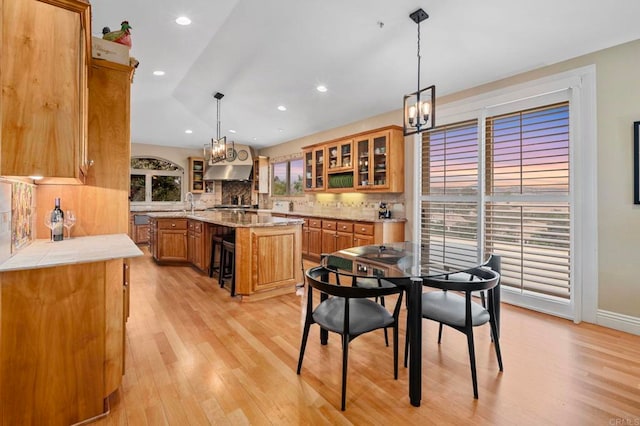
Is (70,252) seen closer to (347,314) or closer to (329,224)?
(347,314)

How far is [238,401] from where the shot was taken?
1836 millimetres

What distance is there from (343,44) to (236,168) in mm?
5212

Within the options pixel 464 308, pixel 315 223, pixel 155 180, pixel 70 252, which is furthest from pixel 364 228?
pixel 155 180

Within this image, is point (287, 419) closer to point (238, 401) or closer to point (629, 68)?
point (238, 401)

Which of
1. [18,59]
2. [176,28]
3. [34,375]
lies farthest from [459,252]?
[176,28]

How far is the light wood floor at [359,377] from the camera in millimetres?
1718

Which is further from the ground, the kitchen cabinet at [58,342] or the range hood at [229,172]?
the range hood at [229,172]

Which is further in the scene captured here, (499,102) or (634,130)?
(499,102)

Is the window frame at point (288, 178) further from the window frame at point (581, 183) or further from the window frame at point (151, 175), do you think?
the window frame at point (581, 183)

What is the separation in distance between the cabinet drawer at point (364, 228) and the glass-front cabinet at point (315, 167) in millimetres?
1432

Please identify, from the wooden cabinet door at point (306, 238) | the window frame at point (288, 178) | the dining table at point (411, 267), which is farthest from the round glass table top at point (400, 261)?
the window frame at point (288, 178)

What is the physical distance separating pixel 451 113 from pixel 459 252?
2.32 metres

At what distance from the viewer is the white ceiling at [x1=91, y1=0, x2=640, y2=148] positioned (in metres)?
2.80

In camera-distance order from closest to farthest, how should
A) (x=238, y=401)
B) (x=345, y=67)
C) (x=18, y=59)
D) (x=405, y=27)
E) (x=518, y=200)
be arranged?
(x=18, y=59)
(x=238, y=401)
(x=405, y=27)
(x=518, y=200)
(x=345, y=67)
